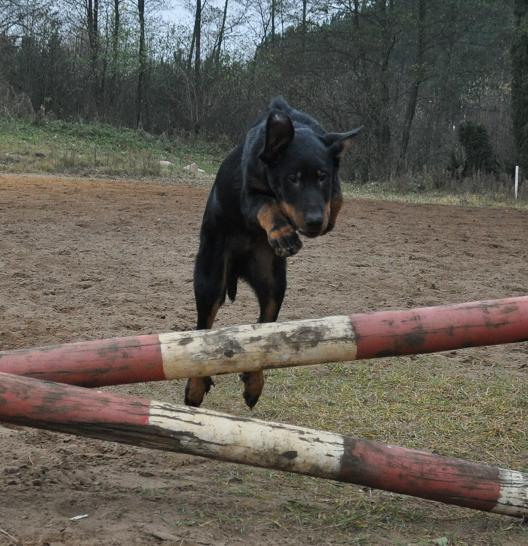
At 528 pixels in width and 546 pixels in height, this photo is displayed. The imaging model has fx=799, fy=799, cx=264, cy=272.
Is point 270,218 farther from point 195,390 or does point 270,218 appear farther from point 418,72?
point 418,72

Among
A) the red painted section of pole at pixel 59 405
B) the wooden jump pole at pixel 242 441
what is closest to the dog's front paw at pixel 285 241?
the wooden jump pole at pixel 242 441

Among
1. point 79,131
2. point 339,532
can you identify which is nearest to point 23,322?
point 339,532

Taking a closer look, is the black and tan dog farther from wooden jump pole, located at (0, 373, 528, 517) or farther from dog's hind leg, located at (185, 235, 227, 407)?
wooden jump pole, located at (0, 373, 528, 517)

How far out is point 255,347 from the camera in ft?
10.1

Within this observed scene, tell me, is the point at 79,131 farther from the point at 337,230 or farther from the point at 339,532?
Answer: the point at 339,532

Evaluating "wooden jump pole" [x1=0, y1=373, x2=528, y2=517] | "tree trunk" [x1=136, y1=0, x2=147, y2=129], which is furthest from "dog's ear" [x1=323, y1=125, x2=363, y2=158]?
"tree trunk" [x1=136, y1=0, x2=147, y2=129]

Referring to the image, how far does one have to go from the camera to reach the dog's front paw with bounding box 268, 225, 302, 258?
3.81 m

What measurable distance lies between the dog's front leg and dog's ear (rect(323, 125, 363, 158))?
440 mm

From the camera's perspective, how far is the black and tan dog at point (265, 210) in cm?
398

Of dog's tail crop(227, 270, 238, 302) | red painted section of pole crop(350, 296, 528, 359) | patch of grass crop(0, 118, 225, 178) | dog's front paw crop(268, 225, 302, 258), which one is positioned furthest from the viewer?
patch of grass crop(0, 118, 225, 178)

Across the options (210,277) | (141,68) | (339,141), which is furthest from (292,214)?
(141,68)

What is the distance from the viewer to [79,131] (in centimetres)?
2322

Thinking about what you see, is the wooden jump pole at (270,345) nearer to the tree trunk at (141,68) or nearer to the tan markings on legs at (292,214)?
the tan markings on legs at (292,214)

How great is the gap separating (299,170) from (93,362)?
62.7 inches
